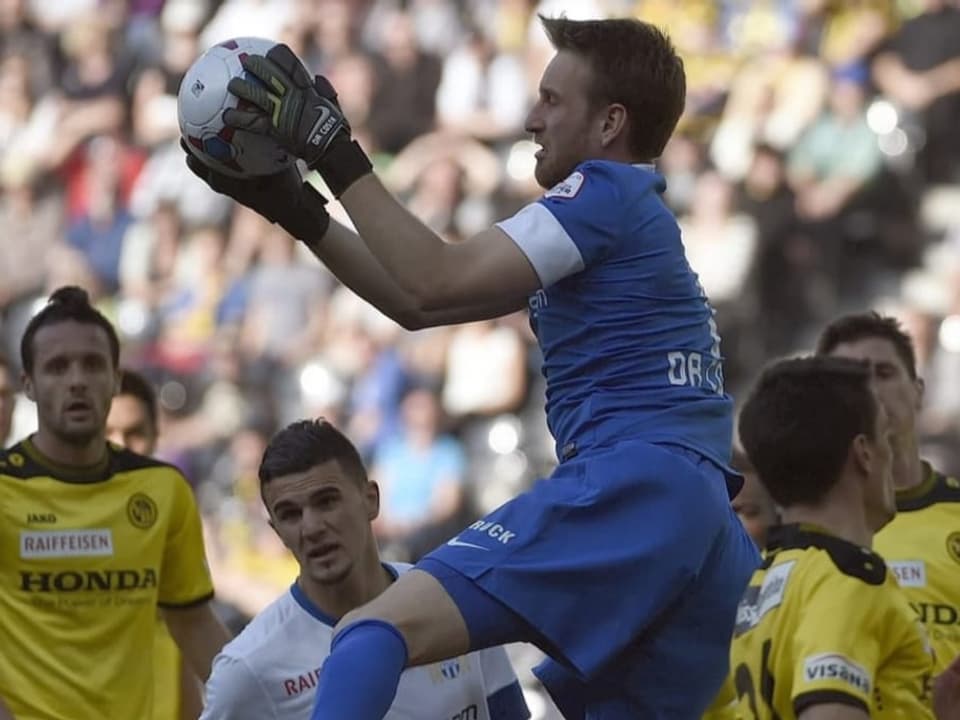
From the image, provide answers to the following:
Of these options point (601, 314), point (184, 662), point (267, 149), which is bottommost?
point (184, 662)

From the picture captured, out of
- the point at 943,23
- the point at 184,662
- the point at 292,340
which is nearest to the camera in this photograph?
the point at 184,662

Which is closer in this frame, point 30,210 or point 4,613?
point 4,613

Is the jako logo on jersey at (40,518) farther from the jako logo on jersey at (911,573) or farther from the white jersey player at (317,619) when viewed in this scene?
the jako logo on jersey at (911,573)

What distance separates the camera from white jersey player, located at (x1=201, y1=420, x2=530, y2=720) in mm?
5246

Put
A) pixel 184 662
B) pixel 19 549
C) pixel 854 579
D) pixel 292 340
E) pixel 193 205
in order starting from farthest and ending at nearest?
pixel 193 205 → pixel 292 340 → pixel 184 662 → pixel 19 549 → pixel 854 579

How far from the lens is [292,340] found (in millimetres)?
13891

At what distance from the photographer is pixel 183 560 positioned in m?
7.03

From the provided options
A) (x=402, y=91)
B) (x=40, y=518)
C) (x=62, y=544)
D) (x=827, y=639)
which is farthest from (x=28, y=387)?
(x=402, y=91)

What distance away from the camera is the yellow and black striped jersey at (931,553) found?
5.94 m

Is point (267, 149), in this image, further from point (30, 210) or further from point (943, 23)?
point (30, 210)

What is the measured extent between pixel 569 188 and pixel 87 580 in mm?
2873

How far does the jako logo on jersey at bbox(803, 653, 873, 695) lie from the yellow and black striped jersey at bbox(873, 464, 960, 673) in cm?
145

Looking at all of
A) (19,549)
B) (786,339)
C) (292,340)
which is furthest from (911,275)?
(19,549)

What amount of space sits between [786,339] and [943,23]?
1973 millimetres
